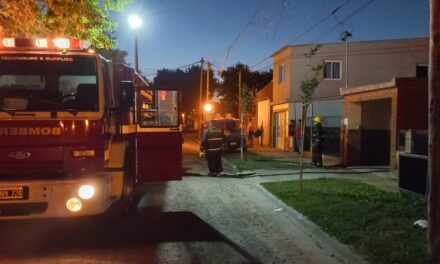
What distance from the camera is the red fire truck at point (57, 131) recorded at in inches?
272

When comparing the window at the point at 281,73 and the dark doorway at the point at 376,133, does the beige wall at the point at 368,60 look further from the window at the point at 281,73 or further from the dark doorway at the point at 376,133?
the dark doorway at the point at 376,133

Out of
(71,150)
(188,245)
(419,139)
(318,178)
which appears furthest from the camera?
(318,178)

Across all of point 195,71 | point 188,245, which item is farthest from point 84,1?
point 195,71

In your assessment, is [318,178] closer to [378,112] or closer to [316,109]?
[378,112]

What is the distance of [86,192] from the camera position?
6.98m

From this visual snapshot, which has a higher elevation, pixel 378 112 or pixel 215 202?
pixel 378 112

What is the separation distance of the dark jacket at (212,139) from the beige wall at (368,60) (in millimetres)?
14016

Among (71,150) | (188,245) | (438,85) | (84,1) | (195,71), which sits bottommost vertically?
(188,245)

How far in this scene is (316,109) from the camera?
26078mm

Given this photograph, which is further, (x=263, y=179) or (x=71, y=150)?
Answer: (x=263, y=179)

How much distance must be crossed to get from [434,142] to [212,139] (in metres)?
11.4

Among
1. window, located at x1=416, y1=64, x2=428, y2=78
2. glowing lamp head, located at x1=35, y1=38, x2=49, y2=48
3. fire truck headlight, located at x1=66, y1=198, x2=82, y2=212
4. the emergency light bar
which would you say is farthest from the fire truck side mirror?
window, located at x1=416, y1=64, x2=428, y2=78

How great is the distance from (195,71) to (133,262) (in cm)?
7682

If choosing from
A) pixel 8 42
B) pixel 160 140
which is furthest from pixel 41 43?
pixel 160 140
